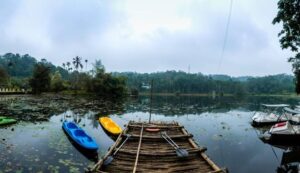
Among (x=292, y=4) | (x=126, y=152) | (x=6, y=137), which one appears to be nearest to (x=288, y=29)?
(x=292, y=4)

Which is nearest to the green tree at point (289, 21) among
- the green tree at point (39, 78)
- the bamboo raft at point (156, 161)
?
the bamboo raft at point (156, 161)

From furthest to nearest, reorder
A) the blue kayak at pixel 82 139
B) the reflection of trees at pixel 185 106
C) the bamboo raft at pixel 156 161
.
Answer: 1. the reflection of trees at pixel 185 106
2. the blue kayak at pixel 82 139
3. the bamboo raft at pixel 156 161

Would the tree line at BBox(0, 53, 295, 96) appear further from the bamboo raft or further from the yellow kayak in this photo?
the bamboo raft

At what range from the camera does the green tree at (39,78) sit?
72344 millimetres

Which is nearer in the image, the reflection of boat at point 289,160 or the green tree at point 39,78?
the reflection of boat at point 289,160

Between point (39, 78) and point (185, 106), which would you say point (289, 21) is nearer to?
point (185, 106)

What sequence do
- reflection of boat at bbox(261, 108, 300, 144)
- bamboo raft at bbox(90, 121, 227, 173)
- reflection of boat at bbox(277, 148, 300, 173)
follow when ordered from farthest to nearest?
1. reflection of boat at bbox(261, 108, 300, 144)
2. reflection of boat at bbox(277, 148, 300, 173)
3. bamboo raft at bbox(90, 121, 227, 173)

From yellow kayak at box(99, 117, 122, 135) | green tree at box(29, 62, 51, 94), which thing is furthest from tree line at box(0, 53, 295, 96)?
yellow kayak at box(99, 117, 122, 135)

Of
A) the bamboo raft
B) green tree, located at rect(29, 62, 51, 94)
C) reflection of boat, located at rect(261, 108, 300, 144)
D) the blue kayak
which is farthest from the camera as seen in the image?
green tree, located at rect(29, 62, 51, 94)

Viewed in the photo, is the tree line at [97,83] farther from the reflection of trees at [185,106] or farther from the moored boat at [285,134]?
the moored boat at [285,134]

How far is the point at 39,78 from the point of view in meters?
73.8

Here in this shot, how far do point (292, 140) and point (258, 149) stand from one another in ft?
12.6

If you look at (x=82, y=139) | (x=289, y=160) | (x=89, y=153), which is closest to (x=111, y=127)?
(x=82, y=139)

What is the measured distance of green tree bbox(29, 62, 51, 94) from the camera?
237ft
